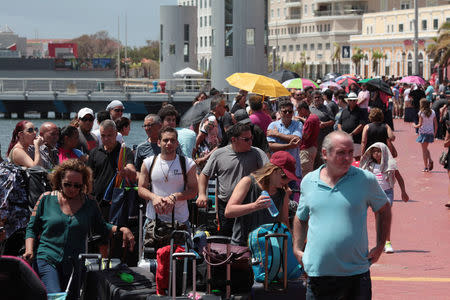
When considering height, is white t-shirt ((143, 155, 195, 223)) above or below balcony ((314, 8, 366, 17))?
below

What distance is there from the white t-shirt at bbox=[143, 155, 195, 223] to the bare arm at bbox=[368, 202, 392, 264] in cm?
272

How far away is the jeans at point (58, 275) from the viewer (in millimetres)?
6559

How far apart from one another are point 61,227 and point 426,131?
44.7 ft

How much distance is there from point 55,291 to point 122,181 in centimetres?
226

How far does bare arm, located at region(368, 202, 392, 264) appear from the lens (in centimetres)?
546

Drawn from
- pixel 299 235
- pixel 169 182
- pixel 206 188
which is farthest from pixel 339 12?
pixel 299 235

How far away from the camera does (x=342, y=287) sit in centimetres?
538

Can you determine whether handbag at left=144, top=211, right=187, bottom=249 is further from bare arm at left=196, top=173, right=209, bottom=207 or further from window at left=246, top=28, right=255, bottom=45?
window at left=246, top=28, right=255, bottom=45

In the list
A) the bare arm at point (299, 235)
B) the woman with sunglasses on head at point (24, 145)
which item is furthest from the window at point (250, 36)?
the bare arm at point (299, 235)

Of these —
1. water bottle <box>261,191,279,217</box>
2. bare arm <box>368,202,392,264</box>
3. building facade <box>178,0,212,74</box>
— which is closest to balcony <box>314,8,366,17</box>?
building facade <box>178,0,212,74</box>

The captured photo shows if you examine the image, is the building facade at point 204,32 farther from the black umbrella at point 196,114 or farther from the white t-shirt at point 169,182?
the white t-shirt at point 169,182

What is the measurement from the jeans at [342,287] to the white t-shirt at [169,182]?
265cm

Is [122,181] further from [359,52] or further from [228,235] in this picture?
[359,52]

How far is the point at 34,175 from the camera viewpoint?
7785 mm
